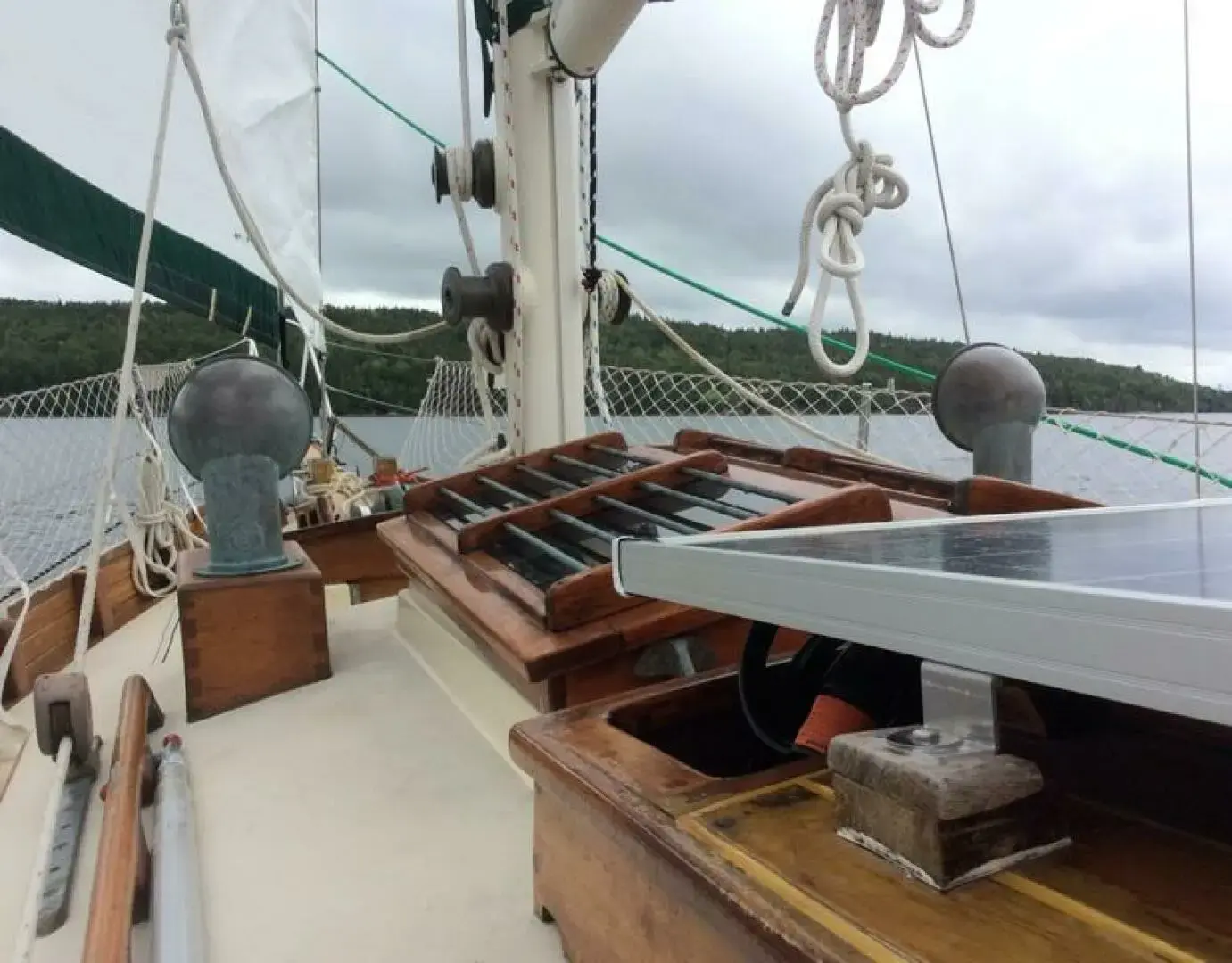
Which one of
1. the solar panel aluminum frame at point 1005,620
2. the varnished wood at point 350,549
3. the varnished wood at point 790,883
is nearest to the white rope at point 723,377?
the varnished wood at point 350,549

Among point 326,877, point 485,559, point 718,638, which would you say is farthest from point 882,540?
point 485,559

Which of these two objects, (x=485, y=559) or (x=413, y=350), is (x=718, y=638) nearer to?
(x=485, y=559)

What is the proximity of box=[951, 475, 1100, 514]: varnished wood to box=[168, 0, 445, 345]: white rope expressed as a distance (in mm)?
1787

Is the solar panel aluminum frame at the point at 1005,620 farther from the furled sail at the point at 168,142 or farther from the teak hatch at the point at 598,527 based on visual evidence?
the furled sail at the point at 168,142

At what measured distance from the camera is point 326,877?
1.18m

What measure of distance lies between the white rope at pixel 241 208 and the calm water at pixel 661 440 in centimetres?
64

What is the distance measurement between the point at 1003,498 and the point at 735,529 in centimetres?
46

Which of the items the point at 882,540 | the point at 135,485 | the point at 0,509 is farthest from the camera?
the point at 135,485

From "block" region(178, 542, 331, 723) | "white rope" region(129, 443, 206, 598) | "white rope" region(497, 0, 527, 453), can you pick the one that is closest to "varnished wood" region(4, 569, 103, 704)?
"white rope" region(129, 443, 206, 598)

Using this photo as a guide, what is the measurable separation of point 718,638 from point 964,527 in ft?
1.42

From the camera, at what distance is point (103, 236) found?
2.56 m

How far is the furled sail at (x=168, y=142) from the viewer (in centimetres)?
225

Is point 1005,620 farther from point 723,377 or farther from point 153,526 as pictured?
point 153,526

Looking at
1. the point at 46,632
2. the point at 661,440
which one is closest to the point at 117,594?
the point at 46,632
